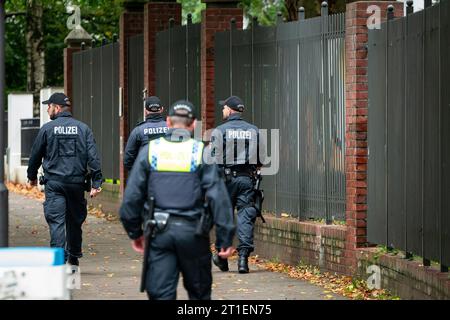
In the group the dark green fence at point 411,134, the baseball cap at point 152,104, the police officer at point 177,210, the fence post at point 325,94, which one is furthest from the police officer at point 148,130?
the police officer at point 177,210

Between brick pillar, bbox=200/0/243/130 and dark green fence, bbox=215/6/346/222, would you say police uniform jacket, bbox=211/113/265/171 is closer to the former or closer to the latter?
dark green fence, bbox=215/6/346/222

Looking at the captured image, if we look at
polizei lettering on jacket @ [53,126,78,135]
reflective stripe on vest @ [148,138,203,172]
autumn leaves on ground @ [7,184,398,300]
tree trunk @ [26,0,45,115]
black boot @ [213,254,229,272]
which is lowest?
autumn leaves on ground @ [7,184,398,300]

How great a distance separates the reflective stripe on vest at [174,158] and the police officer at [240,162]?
5528 mm

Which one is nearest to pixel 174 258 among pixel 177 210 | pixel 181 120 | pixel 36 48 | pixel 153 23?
pixel 177 210

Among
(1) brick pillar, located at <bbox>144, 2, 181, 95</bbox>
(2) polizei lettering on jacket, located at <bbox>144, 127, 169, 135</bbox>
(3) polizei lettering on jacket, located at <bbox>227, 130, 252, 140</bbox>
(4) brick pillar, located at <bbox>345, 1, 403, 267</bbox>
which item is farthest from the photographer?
(1) brick pillar, located at <bbox>144, 2, 181, 95</bbox>

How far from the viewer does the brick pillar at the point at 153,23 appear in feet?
75.9

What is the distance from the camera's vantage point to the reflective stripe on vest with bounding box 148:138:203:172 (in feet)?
33.4

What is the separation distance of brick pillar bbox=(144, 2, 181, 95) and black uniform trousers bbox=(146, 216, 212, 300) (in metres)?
13.2

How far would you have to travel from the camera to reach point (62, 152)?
1538 cm

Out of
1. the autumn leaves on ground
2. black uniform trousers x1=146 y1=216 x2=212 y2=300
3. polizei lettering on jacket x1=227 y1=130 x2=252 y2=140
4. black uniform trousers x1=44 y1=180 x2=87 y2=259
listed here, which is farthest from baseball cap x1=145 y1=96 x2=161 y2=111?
black uniform trousers x1=146 y1=216 x2=212 y2=300

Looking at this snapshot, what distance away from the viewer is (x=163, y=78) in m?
22.6

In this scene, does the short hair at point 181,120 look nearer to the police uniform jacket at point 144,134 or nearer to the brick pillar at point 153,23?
the police uniform jacket at point 144,134
